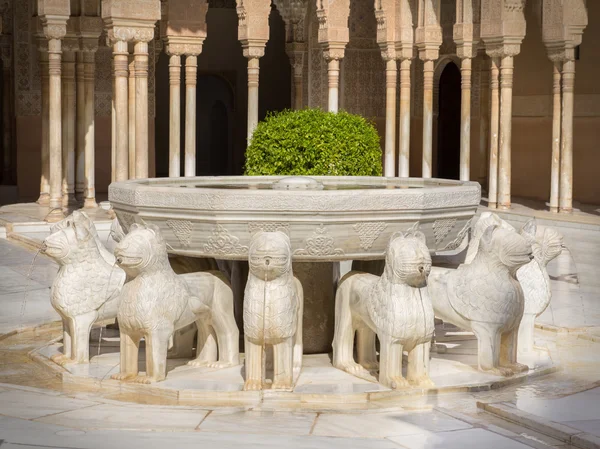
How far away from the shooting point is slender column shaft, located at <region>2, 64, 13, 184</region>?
66.6ft

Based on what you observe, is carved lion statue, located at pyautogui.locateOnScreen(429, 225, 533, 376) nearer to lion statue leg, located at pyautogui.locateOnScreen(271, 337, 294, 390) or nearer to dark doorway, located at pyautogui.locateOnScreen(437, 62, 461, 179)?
lion statue leg, located at pyautogui.locateOnScreen(271, 337, 294, 390)

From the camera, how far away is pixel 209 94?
25.0 metres

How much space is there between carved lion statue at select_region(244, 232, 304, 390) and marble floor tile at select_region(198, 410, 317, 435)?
1.24ft

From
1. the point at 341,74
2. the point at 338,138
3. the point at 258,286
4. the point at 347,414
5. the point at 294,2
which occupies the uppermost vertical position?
the point at 294,2

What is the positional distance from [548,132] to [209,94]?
8.57 metres

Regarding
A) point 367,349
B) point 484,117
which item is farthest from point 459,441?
point 484,117

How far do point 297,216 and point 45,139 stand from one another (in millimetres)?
11179

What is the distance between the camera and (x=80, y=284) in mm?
6512

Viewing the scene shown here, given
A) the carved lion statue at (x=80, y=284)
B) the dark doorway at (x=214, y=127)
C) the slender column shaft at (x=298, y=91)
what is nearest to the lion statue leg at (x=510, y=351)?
the carved lion statue at (x=80, y=284)

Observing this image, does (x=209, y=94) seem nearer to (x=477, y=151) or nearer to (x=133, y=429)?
(x=477, y=151)

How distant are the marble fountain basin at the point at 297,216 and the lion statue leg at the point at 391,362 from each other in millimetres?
570

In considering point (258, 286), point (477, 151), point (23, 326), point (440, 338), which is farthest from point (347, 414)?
point (477, 151)

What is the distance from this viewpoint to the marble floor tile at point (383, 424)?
508 centimetres

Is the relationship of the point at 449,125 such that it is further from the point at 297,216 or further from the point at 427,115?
the point at 297,216
